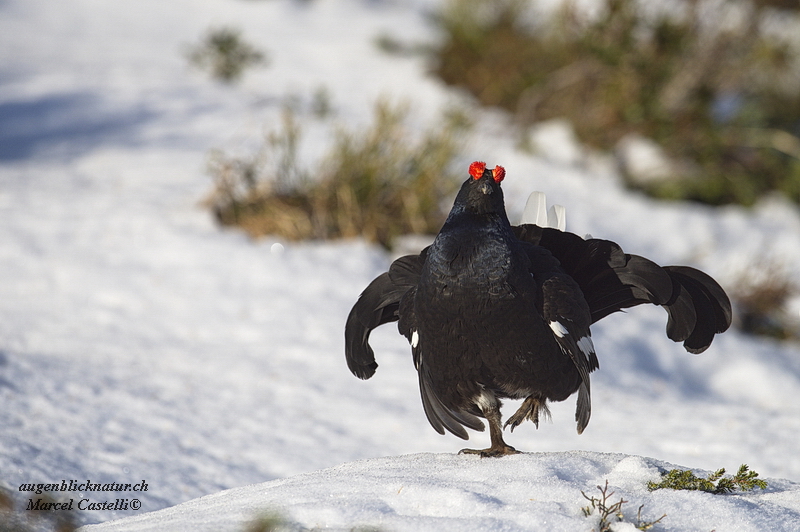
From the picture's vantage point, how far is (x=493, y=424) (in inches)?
113

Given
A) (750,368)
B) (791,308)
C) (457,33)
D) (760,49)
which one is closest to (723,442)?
(750,368)

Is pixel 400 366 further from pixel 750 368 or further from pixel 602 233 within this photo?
pixel 602 233

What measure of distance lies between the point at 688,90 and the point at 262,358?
23.0ft

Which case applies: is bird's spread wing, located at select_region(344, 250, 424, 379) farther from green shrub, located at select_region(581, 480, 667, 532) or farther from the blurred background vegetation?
the blurred background vegetation

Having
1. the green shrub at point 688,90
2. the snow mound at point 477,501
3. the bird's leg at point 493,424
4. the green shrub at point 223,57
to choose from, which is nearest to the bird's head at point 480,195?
the bird's leg at point 493,424

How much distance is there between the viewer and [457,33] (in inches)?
457

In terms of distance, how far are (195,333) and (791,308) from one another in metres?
4.90

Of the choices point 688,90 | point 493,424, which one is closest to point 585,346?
point 493,424

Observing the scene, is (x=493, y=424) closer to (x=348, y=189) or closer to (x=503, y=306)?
(x=503, y=306)

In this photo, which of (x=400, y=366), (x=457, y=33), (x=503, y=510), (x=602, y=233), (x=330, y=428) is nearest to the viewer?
(x=503, y=510)

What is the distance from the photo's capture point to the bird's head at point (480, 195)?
8.49 feet

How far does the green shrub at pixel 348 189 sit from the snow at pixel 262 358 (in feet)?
0.81

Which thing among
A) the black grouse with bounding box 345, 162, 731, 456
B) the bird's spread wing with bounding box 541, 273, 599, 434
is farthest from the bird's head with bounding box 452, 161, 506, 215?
the bird's spread wing with bounding box 541, 273, 599, 434

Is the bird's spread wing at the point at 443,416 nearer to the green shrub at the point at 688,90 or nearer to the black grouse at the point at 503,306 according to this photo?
the black grouse at the point at 503,306
